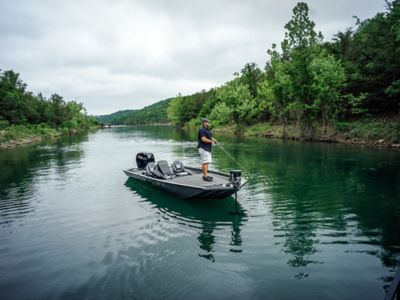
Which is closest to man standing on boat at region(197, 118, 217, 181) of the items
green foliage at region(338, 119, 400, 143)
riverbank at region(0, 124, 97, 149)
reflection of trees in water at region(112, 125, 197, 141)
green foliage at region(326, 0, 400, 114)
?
green foliage at region(338, 119, 400, 143)

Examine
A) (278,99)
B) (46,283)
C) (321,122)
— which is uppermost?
(278,99)

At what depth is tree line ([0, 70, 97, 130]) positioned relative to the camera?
55.6 meters

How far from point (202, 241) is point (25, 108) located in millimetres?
66608

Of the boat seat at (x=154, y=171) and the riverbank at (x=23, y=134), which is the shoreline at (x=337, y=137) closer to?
the boat seat at (x=154, y=171)

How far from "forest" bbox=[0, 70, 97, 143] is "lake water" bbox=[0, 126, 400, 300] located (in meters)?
38.2

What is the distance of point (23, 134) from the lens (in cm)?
5178

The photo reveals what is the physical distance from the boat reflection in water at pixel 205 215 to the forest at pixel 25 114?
1546 inches

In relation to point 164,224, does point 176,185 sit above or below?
above

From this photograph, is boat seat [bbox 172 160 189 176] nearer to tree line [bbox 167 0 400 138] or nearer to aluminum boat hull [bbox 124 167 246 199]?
aluminum boat hull [bbox 124 167 246 199]

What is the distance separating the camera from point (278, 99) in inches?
1750

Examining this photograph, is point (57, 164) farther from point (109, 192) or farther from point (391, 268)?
point (391, 268)

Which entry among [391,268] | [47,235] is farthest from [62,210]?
[391,268]

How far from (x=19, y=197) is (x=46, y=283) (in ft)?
28.3

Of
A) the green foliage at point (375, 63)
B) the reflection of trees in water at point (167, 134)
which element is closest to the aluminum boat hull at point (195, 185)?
the green foliage at point (375, 63)
